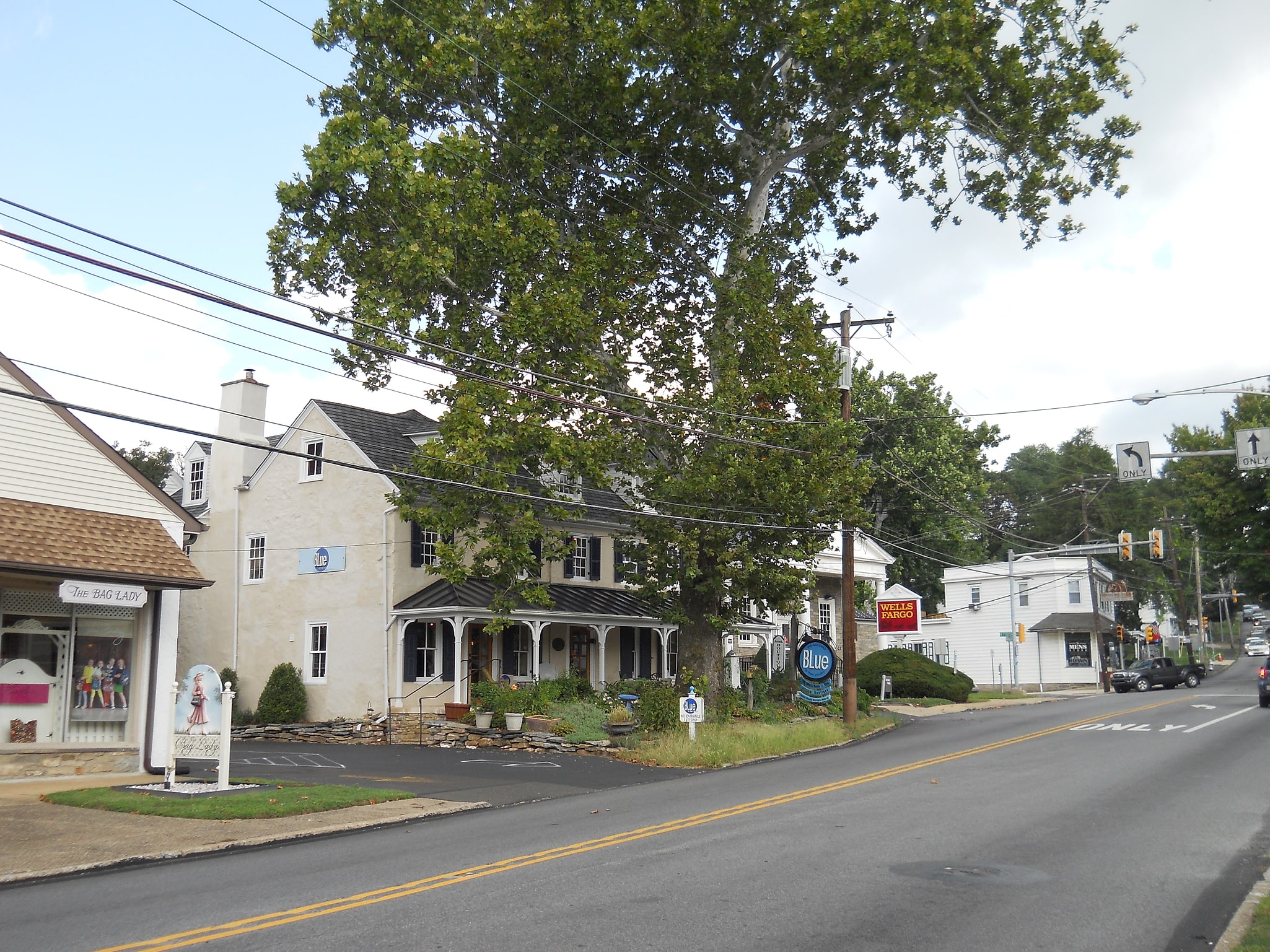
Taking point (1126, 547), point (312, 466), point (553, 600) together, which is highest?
point (312, 466)

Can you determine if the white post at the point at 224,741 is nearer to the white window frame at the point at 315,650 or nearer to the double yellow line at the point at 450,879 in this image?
the double yellow line at the point at 450,879

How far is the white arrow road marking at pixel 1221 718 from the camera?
2494 cm

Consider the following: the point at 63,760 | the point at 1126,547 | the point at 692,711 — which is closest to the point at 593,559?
the point at 692,711

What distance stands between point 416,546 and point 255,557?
5976 millimetres

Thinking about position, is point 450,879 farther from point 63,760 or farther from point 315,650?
point 315,650

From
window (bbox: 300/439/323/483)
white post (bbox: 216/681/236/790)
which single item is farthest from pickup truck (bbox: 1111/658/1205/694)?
white post (bbox: 216/681/236/790)

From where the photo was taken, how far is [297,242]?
1018 inches

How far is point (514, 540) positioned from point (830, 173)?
529 inches

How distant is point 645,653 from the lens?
37219 millimetres

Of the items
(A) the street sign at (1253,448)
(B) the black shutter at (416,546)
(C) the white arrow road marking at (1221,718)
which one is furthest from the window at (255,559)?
(A) the street sign at (1253,448)

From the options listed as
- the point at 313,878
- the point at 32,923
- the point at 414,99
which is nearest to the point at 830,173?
the point at 414,99

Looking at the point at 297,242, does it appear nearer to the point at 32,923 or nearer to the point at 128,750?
the point at 128,750

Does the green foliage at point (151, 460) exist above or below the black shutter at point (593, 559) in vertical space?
above

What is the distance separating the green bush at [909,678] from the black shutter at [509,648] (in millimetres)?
16313
